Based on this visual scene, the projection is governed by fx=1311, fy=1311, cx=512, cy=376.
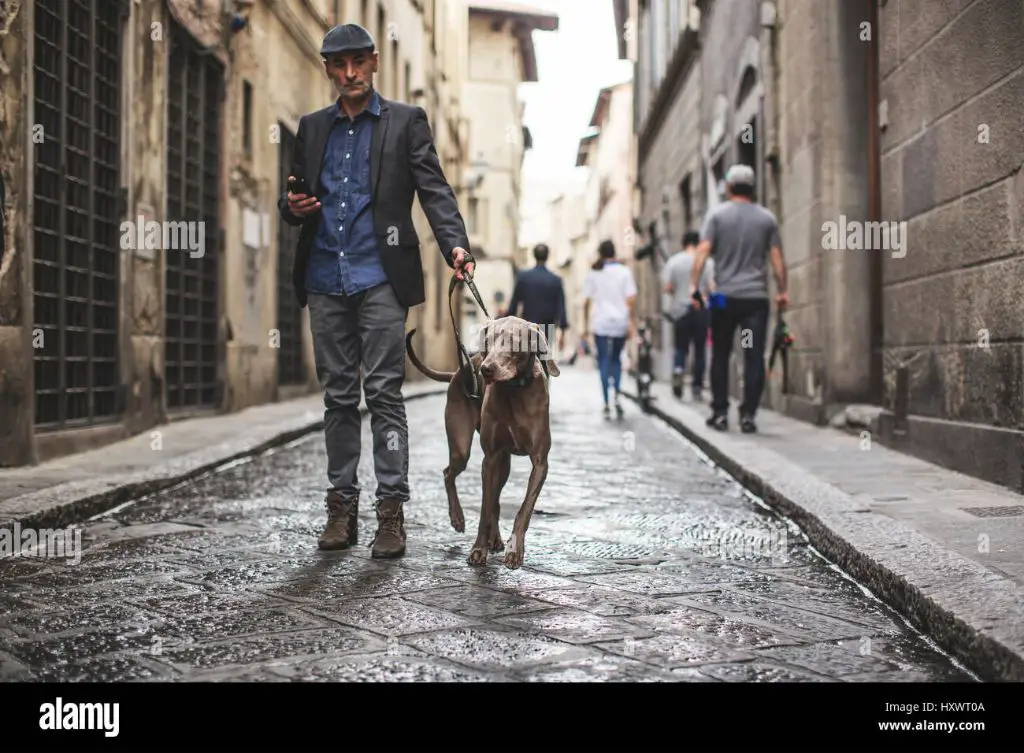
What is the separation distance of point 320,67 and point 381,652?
15.6 metres

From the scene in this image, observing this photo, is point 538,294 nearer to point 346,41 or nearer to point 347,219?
point 347,219

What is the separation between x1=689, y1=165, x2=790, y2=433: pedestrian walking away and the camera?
10.2 meters

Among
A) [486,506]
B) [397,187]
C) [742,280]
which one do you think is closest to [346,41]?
[397,187]

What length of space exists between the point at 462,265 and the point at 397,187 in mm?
526

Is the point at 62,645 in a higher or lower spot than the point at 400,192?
lower

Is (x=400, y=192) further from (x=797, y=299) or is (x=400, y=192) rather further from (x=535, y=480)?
(x=797, y=299)

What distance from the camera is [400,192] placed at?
523cm

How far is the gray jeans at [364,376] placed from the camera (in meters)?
5.18

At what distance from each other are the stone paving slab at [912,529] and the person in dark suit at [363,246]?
1782 millimetres

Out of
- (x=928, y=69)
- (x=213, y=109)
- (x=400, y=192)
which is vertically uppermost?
(x=213, y=109)

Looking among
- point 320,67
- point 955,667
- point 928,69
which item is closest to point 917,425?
point 928,69

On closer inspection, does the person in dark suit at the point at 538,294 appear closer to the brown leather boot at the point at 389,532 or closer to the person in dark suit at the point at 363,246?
the person in dark suit at the point at 363,246

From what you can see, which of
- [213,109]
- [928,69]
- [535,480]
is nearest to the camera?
[535,480]
